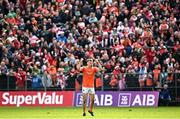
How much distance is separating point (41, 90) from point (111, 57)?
415cm

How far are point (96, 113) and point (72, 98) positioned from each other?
4.98 metres

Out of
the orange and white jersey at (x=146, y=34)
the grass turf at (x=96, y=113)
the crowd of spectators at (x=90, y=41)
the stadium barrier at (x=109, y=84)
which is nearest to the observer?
the grass turf at (x=96, y=113)

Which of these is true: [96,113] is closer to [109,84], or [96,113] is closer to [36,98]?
[109,84]

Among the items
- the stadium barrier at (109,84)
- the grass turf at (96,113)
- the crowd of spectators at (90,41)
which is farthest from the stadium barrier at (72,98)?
the grass turf at (96,113)

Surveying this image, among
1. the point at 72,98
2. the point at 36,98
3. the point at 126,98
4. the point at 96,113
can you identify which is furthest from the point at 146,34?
the point at 96,113

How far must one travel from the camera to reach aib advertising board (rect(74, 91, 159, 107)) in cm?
3044

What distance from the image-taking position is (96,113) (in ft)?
85.0

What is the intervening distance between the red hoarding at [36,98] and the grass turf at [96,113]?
90 centimetres

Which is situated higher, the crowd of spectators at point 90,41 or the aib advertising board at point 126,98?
the crowd of spectators at point 90,41

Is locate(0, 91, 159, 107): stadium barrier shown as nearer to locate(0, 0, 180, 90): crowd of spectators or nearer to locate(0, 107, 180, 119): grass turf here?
locate(0, 0, 180, 90): crowd of spectators

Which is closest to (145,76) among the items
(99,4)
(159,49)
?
(159,49)

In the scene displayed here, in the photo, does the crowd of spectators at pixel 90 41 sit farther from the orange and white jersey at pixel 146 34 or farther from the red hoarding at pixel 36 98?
the red hoarding at pixel 36 98

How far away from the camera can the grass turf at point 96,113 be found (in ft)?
78.7

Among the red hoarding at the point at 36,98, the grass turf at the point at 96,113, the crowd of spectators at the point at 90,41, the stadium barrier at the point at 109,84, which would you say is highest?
the crowd of spectators at the point at 90,41
